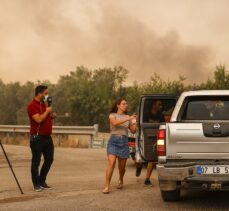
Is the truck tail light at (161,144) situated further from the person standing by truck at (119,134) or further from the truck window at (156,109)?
the truck window at (156,109)

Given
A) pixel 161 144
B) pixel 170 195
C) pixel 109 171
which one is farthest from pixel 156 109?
pixel 161 144

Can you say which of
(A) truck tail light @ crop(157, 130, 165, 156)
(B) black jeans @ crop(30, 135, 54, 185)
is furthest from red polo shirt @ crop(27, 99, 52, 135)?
(A) truck tail light @ crop(157, 130, 165, 156)

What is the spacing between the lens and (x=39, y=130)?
10.7 meters

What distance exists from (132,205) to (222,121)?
74.4 inches

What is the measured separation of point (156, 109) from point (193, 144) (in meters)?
4.17

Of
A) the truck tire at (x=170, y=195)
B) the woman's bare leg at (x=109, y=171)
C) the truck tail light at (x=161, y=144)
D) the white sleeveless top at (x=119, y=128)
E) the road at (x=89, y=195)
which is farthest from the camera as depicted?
the white sleeveless top at (x=119, y=128)

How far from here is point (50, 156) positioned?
11.0 m

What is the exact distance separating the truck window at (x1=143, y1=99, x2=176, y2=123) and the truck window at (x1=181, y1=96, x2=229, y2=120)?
257 cm

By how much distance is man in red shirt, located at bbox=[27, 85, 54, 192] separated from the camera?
10.6m

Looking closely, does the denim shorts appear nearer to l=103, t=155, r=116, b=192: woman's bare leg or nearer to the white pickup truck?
l=103, t=155, r=116, b=192: woman's bare leg

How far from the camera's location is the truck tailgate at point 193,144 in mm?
8180

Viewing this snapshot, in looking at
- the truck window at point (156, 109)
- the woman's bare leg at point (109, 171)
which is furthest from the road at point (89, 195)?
the truck window at point (156, 109)

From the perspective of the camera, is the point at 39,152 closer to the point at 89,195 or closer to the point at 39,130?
the point at 39,130

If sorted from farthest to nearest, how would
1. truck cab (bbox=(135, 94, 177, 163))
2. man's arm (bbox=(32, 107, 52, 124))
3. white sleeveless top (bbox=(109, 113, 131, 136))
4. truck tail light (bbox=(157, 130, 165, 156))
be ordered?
truck cab (bbox=(135, 94, 177, 163)) → white sleeveless top (bbox=(109, 113, 131, 136)) → man's arm (bbox=(32, 107, 52, 124)) → truck tail light (bbox=(157, 130, 165, 156))
